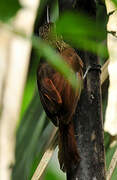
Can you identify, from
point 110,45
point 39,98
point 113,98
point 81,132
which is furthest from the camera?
point 39,98

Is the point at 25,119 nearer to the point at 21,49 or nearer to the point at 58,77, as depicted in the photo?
the point at 58,77

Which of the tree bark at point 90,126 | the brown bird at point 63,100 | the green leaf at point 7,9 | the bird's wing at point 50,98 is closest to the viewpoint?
the green leaf at point 7,9

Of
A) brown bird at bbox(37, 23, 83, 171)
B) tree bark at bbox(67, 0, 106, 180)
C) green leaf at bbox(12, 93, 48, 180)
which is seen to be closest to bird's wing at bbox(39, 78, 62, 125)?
brown bird at bbox(37, 23, 83, 171)

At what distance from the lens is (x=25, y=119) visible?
177cm

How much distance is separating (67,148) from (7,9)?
4.43 feet

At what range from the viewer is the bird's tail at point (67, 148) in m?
1.54

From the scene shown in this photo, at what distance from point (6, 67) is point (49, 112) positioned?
1.51m

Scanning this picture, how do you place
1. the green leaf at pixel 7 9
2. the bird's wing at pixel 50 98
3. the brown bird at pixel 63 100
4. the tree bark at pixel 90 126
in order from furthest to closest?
the bird's wing at pixel 50 98
the brown bird at pixel 63 100
the tree bark at pixel 90 126
the green leaf at pixel 7 9

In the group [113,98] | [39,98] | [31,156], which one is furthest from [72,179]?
[39,98]

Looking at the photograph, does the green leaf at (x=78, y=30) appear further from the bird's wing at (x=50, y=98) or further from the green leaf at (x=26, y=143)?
the bird's wing at (x=50, y=98)

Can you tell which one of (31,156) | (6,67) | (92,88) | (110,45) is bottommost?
(31,156)

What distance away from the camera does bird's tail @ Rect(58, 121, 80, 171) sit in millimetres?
1539

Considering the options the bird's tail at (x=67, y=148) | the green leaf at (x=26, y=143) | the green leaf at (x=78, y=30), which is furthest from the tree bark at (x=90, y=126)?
the green leaf at (x=78, y=30)

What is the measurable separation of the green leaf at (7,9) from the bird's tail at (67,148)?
3.65ft
